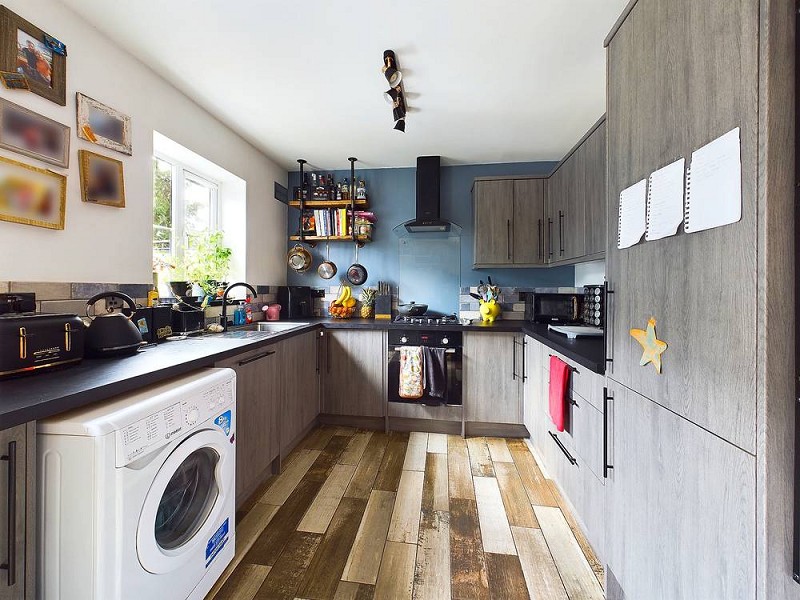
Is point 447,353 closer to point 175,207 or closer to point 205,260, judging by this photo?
point 205,260

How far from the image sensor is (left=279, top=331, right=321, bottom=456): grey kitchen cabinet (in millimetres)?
2451

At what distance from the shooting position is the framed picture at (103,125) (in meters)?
1.70

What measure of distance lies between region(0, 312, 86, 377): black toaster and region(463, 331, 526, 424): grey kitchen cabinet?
2.40 meters

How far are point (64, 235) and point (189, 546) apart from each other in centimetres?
144

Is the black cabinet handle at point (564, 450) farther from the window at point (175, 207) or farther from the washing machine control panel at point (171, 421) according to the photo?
the window at point (175, 207)

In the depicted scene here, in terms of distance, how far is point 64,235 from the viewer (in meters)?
1.64

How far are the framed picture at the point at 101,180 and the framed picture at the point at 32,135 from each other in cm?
9

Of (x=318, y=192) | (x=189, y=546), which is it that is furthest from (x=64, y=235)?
(x=318, y=192)

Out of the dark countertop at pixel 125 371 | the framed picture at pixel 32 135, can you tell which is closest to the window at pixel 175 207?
the framed picture at pixel 32 135

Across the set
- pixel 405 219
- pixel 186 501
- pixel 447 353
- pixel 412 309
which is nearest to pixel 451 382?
pixel 447 353

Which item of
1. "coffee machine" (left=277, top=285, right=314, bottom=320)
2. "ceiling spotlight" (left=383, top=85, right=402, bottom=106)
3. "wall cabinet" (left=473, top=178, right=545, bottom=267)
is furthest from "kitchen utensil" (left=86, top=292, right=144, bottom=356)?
"wall cabinet" (left=473, top=178, right=545, bottom=267)

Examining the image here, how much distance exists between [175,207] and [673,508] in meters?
3.10

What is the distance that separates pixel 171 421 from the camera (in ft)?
3.81

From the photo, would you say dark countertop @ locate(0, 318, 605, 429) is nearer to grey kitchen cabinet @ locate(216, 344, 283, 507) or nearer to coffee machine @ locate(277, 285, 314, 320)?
grey kitchen cabinet @ locate(216, 344, 283, 507)
